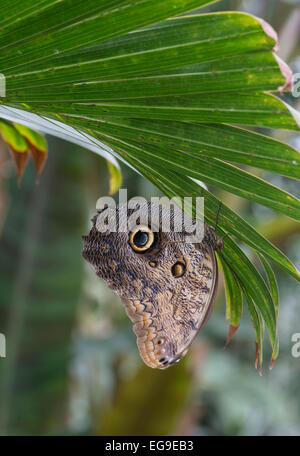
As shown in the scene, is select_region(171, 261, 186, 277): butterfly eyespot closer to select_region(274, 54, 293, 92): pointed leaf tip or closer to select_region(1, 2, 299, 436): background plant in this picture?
select_region(1, 2, 299, 436): background plant

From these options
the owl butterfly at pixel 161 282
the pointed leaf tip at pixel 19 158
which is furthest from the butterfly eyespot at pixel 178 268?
the pointed leaf tip at pixel 19 158

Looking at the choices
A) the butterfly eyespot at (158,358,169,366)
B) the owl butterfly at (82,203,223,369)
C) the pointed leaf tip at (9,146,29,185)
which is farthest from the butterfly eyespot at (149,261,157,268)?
the pointed leaf tip at (9,146,29,185)

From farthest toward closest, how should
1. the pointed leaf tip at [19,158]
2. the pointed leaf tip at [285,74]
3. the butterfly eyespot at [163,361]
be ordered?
the pointed leaf tip at [19,158], the butterfly eyespot at [163,361], the pointed leaf tip at [285,74]

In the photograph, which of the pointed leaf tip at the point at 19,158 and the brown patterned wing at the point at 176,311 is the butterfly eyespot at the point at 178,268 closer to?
the brown patterned wing at the point at 176,311

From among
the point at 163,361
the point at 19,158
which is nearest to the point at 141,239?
the point at 163,361

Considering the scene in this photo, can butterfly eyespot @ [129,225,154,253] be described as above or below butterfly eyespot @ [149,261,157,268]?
above

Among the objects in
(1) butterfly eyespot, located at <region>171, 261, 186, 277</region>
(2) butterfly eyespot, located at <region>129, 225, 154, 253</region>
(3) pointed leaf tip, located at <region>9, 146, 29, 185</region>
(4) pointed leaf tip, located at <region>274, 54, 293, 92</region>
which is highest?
(3) pointed leaf tip, located at <region>9, 146, 29, 185</region>

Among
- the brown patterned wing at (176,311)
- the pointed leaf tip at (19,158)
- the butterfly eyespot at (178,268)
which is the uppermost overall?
the pointed leaf tip at (19,158)

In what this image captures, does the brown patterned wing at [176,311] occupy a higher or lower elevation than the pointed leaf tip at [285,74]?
lower
